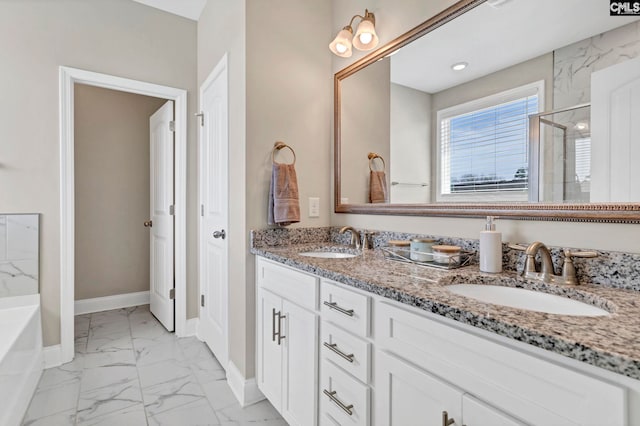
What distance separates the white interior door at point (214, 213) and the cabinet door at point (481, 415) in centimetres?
165

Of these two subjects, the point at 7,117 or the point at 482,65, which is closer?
the point at 482,65

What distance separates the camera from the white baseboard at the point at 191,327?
9.08 ft

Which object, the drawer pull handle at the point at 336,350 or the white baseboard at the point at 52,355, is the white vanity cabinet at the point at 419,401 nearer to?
the drawer pull handle at the point at 336,350

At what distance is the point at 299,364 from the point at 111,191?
3.01m

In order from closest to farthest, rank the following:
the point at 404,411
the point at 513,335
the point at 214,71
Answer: the point at 513,335 < the point at 404,411 < the point at 214,71

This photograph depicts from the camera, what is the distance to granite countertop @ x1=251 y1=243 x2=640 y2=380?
552mm

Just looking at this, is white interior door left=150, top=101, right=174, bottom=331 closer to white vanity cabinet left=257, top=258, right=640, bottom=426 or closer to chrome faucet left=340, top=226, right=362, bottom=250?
white vanity cabinet left=257, top=258, right=640, bottom=426

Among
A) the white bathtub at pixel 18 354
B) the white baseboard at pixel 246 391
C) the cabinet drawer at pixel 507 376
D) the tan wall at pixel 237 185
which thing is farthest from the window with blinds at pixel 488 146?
the white bathtub at pixel 18 354

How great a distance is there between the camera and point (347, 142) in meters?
2.01

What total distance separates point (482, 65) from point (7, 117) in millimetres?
2872

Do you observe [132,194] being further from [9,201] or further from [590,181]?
[590,181]

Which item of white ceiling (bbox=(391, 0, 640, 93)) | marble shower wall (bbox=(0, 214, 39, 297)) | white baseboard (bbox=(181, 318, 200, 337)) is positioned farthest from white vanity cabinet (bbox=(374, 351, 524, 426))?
marble shower wall (bbox=(0, 214, 39, 297))

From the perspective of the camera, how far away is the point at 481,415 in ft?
2.36

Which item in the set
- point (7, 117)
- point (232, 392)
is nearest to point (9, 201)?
point (7, 117)
